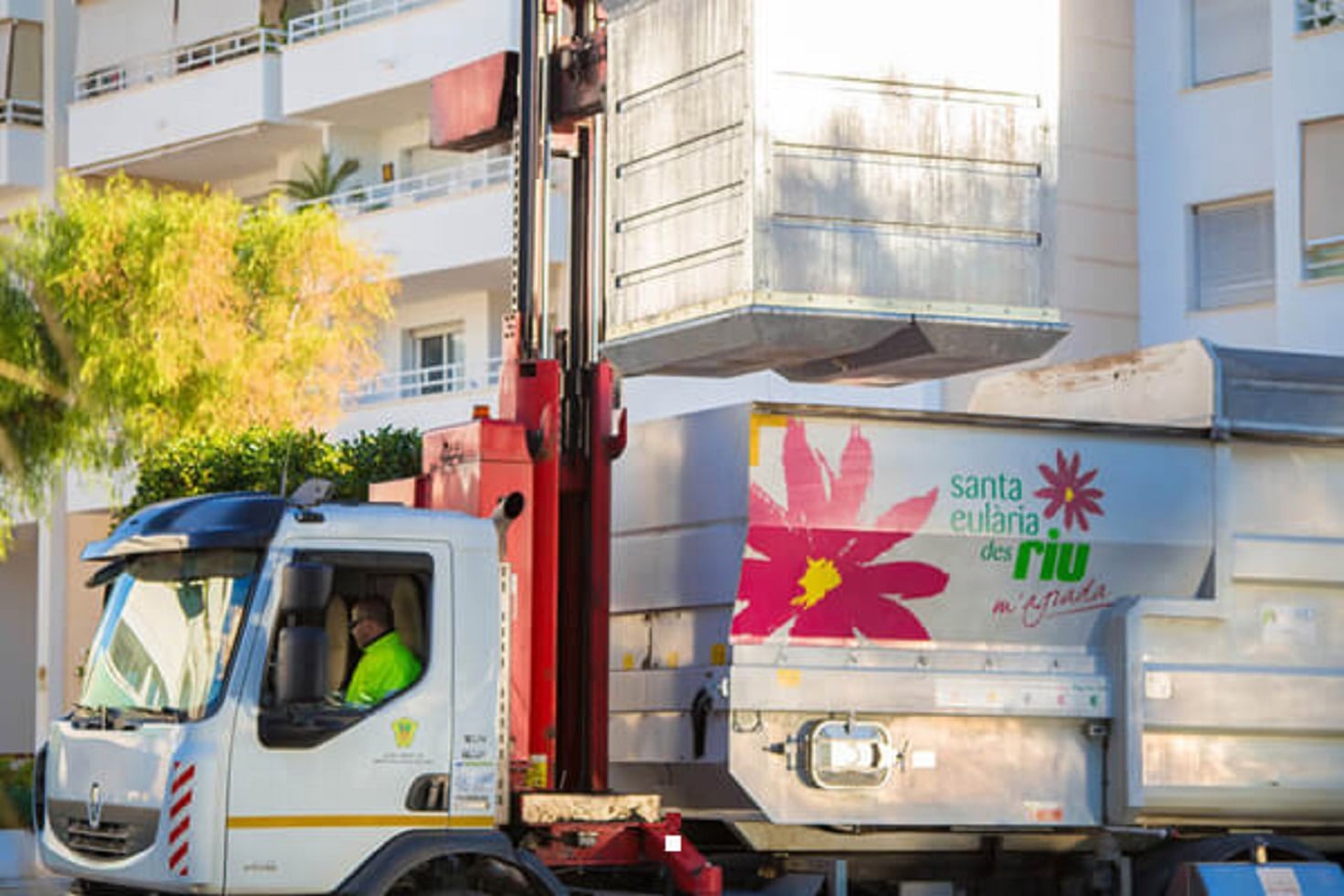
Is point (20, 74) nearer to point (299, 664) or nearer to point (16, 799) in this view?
point (16, 799)

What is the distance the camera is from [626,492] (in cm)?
1138

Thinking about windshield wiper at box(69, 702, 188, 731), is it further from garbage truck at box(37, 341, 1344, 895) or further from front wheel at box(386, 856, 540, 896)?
front wheel at box(386, 856, 540, 896)

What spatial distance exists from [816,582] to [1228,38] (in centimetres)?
1685

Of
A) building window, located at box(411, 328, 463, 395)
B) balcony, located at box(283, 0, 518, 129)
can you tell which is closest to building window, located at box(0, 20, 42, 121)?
balcony, located at box(283, 0, 518, 129)

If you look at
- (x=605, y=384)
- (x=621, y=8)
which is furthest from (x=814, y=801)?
(x=621, y=8)

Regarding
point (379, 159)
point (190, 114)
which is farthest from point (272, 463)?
point (190, 114)

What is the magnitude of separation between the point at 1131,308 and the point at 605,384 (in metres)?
16.6

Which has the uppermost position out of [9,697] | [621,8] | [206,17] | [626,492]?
[206,17]

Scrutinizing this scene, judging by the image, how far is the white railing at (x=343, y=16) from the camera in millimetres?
32219

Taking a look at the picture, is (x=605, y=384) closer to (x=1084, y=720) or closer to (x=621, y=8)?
(x=621, y=8)

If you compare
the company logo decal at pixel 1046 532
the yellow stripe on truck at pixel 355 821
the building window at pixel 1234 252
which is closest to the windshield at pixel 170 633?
the yellow stripe on truck at pixel 355 821

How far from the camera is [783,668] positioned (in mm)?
10336

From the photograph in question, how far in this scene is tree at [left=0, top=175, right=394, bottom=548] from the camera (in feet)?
84.7

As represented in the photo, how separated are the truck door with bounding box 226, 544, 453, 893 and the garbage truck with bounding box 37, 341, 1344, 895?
14mm
